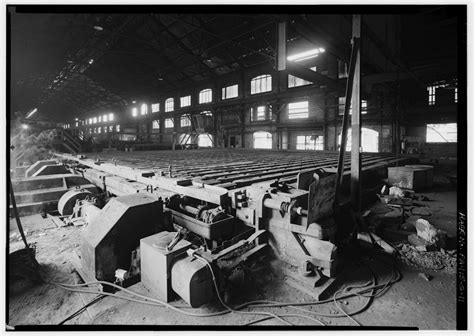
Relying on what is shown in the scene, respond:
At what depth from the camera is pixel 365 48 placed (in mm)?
5898

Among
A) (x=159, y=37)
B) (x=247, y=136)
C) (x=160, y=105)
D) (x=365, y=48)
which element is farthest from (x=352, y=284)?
(x=160, y=105)

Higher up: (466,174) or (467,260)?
(466,174)

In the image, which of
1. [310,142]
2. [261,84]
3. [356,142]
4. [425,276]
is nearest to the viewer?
[425,276]

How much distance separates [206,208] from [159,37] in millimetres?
13715

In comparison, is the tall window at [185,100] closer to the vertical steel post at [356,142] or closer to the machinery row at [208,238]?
the machinery row at [208,238]

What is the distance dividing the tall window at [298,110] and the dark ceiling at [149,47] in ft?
11.9

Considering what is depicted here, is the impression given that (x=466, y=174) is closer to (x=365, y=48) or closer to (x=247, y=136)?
(x=365, y=48)

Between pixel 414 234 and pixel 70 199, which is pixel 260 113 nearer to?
pixel 70 199

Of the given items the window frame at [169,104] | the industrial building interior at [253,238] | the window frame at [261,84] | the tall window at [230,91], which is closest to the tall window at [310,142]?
the window frame at [261,84]

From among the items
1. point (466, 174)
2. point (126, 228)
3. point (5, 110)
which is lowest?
point (126, 228)

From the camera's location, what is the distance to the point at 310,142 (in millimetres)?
15648

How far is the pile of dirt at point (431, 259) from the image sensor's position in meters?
2.55

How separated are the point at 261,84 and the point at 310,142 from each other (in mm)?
5347

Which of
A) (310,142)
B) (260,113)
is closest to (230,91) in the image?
(260,113)
